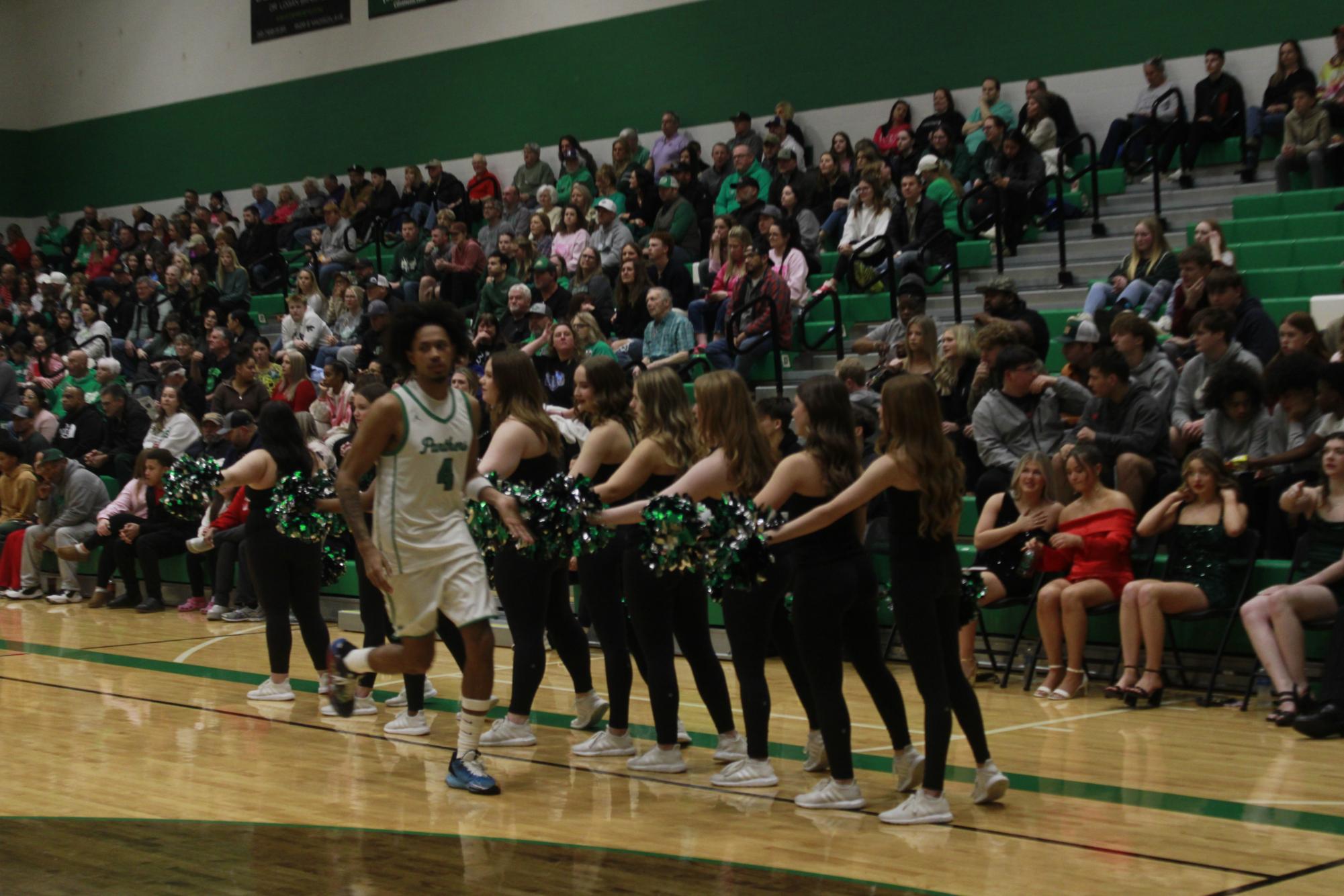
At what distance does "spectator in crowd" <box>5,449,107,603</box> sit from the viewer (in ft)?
42.0

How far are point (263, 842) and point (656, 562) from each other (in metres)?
1.58

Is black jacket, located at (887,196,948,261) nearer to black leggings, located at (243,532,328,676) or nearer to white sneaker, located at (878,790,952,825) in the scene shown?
black leggings, located at (243,532,328,676)

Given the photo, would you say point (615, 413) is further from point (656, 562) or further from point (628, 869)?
point (628, 869)

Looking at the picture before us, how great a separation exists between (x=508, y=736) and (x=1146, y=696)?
3.01m

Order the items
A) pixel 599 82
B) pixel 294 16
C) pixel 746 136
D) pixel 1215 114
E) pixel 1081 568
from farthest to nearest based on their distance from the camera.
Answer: pixel 294 16
pixel 599 82
pixel 746 136
pixel 1215 114
pixel 1081 568

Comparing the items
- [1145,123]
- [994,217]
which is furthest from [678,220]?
[1145,123]

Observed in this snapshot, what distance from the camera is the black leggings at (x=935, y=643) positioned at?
495cm

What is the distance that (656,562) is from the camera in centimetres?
531

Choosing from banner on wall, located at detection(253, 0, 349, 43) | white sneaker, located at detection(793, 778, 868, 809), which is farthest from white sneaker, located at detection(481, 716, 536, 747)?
banner on wall, located at detection(253, 0, 349, 43)

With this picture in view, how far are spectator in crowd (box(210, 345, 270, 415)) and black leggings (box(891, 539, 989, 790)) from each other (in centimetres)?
914

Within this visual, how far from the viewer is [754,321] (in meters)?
11.1

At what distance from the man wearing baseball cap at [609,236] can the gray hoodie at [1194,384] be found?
638cm

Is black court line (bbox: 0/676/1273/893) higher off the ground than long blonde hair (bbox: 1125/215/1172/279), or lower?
lower

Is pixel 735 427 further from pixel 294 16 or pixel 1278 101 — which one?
pixel 294 16
